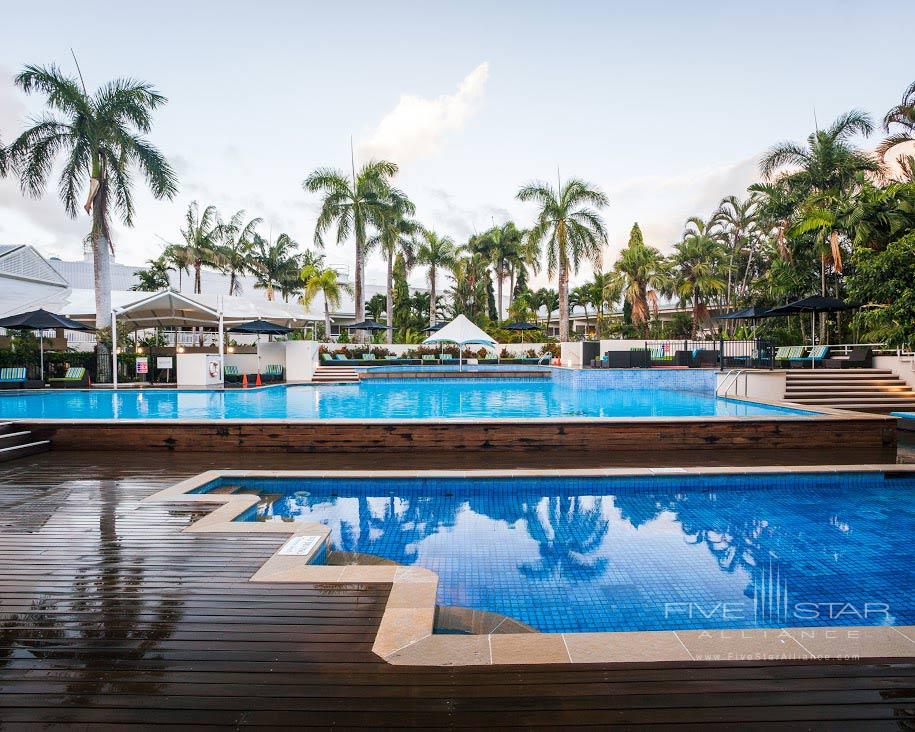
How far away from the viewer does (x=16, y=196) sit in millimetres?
17891

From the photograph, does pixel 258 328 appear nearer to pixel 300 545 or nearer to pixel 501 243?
pixel 300 545

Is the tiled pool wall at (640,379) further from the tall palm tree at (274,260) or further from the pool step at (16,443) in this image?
the tall palm tree at (274,260)

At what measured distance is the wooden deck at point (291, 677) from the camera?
1.86 metres

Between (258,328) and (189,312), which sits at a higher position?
(189,312)

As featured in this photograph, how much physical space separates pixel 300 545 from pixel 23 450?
577cm

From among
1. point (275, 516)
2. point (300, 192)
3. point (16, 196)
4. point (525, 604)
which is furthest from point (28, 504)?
point (300, 192)

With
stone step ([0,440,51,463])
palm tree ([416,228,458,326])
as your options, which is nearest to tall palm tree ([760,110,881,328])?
palm tree ([416,228,458,326])

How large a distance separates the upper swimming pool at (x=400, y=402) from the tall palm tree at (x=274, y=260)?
19.6 m

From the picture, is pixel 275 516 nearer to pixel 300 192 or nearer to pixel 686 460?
pixel 686 460

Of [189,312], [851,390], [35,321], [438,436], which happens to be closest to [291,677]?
[438,436]

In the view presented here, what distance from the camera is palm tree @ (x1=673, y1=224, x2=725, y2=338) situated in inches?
1254

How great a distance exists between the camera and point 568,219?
88.2 feet

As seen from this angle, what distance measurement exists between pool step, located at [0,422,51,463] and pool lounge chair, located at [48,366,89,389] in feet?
36.2

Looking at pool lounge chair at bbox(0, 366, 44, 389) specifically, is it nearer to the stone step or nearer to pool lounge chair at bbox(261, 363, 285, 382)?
pool lounge chair at bbox(261, 363, 285, 382)
